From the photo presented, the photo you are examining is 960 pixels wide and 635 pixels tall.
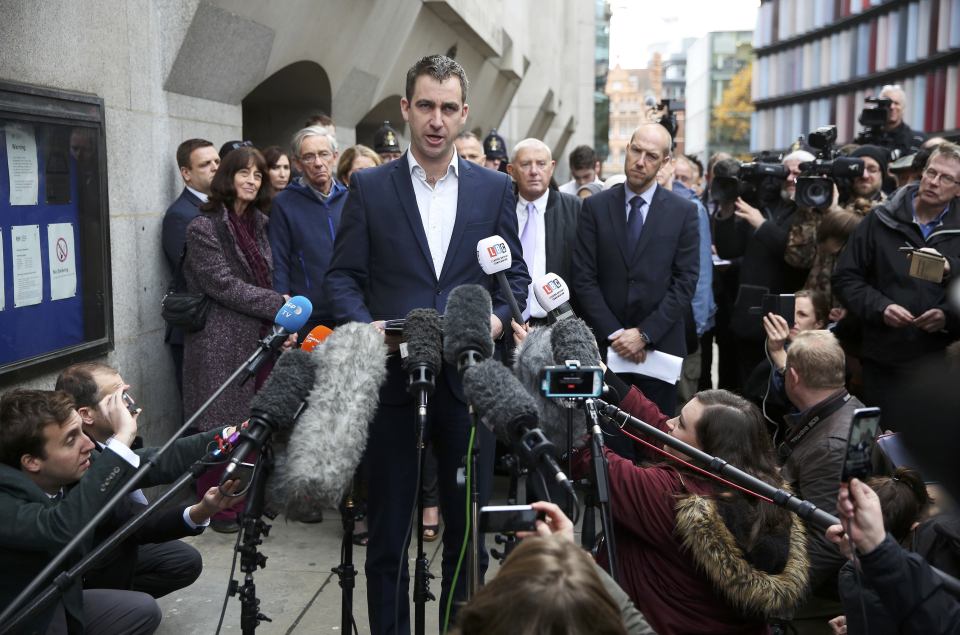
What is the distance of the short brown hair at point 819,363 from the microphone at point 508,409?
2.16 m

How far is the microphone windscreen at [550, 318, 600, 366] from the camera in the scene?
2.96m

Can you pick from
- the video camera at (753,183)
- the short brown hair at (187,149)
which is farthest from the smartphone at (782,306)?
the short brown hair at (187,149)

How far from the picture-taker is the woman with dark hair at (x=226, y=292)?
5.57 metres

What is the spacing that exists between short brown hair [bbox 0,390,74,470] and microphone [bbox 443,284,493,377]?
1.40 m

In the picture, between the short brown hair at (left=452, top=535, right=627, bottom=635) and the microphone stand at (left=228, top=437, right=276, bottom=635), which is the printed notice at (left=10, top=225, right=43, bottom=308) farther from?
the short brown hair at (left=452, top=535, right=627, bottom=635)

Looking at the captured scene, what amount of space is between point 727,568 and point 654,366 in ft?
8.21

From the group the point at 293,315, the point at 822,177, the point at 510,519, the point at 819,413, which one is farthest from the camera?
the point at 822,177

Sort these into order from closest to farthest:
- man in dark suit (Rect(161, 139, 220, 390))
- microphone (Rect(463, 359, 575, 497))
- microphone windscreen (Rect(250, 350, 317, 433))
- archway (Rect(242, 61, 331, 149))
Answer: microphone (Rect(463, 359, 575, 497)) → microphone windscreen (Rect(250, 350, 317, 433)) → man in dark suit (Rect(161, 139, 220, 390)) → archway (Rect(242, 61, 331, 149))

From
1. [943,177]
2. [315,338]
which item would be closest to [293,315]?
[315,338]

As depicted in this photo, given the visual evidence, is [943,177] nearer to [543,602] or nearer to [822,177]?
[822,177]

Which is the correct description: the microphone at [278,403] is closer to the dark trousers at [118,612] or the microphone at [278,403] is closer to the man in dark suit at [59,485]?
the man in dark suit at [59,485]

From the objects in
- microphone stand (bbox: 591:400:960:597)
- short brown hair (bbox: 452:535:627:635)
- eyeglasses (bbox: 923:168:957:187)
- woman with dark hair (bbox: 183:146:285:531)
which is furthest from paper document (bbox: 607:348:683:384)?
short brown hair (bbox: 452:535:627:635)

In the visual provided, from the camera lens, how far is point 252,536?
8.43ft

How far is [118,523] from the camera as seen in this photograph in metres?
3.77
